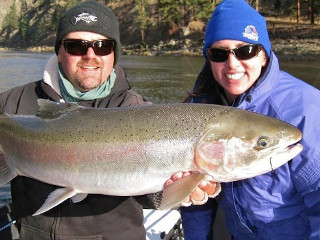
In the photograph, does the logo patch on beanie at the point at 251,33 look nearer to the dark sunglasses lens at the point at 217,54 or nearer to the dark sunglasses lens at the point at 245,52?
the dark sunglasses lens at the point at 245,52

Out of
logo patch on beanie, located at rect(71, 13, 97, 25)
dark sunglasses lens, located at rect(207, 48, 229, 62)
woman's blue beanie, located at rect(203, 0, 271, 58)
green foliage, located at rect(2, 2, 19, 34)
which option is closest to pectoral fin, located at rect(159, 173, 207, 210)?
dark sunglasses lens, located at rect(207, 48, 229, 62)

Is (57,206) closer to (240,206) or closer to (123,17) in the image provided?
(240,206)

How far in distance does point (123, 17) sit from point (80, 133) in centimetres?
8552

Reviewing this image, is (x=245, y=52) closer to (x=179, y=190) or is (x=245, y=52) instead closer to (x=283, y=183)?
(x=283, y=183)

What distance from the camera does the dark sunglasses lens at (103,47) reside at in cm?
309

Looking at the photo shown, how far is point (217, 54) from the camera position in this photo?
2871 millimetres

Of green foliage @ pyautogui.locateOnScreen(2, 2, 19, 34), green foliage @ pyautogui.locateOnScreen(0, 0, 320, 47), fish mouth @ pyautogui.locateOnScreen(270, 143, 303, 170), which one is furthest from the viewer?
green foliage @ pyautogui.locateOnScreen(2, 2, 19, 34)

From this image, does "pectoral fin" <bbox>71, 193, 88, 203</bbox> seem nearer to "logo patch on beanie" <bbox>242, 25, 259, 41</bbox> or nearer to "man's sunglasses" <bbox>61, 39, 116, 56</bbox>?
"man's sunglasses" <bbox>61, 39, 116, 56</bbox>

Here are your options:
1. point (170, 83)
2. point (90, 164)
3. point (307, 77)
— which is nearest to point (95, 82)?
point (90, 164)

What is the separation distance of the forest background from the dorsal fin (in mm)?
36076

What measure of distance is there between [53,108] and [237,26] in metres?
1.55

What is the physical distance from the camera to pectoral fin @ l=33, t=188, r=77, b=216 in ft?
8.57

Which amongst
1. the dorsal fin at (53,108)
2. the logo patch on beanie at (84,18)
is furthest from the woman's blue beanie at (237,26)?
the dorsal fin at (53,108)

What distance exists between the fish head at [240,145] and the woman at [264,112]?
123 millimetres
